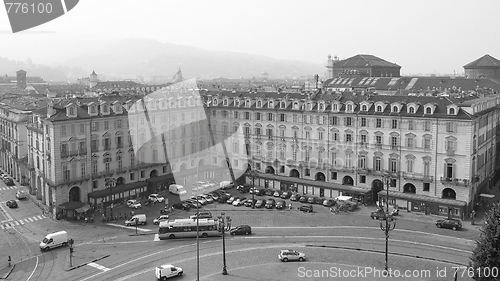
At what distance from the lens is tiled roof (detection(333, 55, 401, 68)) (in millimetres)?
136625

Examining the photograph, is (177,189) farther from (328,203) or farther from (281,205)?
(328,203)

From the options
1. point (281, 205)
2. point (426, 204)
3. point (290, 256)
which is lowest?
point (290, 256)

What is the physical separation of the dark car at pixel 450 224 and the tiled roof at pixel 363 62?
267ft

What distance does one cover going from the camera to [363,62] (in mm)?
136875

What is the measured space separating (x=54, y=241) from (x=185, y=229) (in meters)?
13.9

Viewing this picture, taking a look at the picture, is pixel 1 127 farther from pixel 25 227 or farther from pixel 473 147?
pixel 473 147

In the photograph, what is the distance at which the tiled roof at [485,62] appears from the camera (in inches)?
4924

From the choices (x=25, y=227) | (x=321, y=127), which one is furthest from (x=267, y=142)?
(x=25, y=227)

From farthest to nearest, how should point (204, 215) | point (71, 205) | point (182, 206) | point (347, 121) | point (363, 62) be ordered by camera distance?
point (363, 62) < point (347, 121) < point (182, 206) < point (71, 205) < point (204, 215)

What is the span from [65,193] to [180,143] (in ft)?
72.1

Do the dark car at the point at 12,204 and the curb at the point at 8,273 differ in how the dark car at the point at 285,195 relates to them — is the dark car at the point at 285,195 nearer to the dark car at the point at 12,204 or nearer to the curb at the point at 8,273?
the curb at the point at 8,273

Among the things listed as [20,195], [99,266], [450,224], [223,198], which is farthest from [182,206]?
[450,224]

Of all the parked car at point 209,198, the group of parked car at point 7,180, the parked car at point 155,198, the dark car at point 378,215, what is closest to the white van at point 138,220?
the parked car at point 155,198

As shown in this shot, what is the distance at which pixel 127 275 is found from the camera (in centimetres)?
4491
